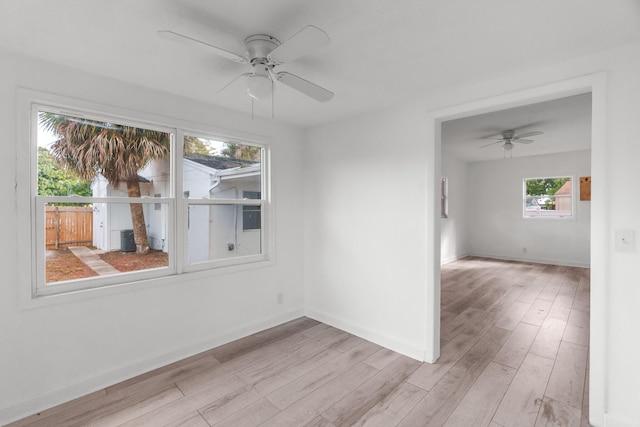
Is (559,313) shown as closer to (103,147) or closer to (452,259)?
(452,259)

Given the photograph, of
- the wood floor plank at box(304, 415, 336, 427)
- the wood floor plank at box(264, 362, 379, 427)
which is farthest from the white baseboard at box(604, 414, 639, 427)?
the wood floor plank at box(304, 415, 336, 427)

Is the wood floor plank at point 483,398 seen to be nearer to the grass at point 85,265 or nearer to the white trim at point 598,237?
the white trim at point 598,237

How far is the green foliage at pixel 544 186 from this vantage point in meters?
6.71

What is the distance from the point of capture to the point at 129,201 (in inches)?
100

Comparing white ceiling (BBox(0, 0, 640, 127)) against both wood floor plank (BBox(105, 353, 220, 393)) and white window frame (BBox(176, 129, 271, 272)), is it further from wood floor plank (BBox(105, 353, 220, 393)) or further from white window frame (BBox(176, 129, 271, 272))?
wood floor plank (BBox(105, 353, 220, 393))

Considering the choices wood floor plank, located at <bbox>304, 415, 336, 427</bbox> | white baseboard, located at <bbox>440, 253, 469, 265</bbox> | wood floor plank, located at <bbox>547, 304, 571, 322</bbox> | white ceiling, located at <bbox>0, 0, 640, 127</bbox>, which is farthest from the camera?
white baseboard, located at <bbox>440, 253, 469, 265</bbox>

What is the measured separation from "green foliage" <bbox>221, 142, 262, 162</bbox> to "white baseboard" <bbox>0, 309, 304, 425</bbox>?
184cm

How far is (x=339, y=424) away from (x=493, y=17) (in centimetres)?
255

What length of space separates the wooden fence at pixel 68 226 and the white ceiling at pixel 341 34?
3.45ft

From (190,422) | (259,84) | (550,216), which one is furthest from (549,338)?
(550,216)

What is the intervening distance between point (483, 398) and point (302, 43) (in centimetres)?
262

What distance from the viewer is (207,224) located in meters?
3.07

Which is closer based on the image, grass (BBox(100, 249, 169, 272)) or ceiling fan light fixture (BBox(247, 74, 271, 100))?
ceiling fan light fixture (BBox(247, 74, 271, 100))

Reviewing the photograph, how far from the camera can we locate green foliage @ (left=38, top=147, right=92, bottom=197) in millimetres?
2172
